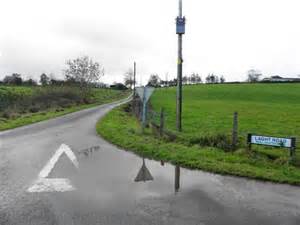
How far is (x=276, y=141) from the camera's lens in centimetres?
709

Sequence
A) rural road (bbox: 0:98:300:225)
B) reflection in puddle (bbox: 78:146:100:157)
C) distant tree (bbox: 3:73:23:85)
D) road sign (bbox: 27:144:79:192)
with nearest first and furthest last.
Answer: rural road (bbox: 0:98:300:225)
road sign (bbox: 27:144:79:192)
reflection in puddle (bbox: 78:146:100:157)
distant tree (bbox: 3:73:23:85)

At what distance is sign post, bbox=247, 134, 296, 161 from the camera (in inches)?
270

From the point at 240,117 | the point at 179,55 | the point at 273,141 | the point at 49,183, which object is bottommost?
the point at 240,117

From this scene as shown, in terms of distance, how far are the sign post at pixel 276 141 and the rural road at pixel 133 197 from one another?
1.99 meters

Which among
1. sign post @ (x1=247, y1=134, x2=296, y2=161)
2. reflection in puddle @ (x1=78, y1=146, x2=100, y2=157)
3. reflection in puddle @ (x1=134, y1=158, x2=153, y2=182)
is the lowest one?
reflection in puddle @ (x1=78, y1=146, x2=100, y2=157)

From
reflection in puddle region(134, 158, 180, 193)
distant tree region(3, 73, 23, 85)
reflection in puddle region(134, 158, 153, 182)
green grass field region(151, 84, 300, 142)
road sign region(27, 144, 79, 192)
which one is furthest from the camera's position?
distant tree region(3, 73, 23, 85)

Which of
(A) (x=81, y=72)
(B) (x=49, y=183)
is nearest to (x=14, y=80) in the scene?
(A) (x=81, y=72)

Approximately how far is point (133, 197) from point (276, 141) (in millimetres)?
4541

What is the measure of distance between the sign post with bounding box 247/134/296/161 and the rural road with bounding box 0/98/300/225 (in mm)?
1988

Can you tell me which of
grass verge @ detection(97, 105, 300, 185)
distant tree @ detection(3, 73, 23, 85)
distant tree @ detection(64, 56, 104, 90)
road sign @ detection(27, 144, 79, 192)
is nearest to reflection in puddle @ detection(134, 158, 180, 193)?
grass verge @ detection(97, 105, 300, 185)

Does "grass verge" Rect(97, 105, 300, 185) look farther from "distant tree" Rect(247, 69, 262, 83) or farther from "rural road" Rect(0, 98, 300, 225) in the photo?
"distant tree" Rect(247, 69, 262, 83)

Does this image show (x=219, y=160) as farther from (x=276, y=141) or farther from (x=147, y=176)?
(x=147, y=176)

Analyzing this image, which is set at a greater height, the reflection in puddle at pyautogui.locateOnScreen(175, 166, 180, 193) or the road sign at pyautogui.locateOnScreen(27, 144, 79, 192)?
the road sign at pyautogui.locateOnScreen(27, 144, 79, 192)

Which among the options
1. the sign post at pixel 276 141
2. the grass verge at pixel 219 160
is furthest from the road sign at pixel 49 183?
the sign post at pixel 276 141
